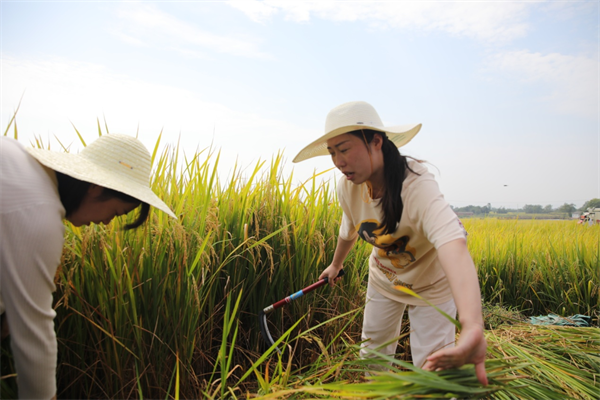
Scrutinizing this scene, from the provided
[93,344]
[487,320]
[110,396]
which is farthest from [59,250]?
[487,320]

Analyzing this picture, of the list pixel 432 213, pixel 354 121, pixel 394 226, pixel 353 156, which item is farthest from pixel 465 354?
pixel 354 121

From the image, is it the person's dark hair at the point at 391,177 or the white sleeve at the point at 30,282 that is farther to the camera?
the person's dark hair at the point at 391,177

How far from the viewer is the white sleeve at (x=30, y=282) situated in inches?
36.9

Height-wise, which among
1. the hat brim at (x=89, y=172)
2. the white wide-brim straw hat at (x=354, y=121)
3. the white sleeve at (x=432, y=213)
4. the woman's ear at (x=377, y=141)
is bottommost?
the white sleeve at (x=432, y=213)

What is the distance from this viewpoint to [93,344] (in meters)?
1.70

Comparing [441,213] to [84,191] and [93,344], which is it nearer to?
[84,191]

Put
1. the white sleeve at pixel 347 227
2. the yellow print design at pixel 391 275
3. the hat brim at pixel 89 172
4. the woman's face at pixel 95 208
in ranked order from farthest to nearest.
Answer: the white sleeve at pixel 347 227, the yellow print design at pixel 391 275, the woman's face at pixel 95 208, the hat brim at pixel 89 172

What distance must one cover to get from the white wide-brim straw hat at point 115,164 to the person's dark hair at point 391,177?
0.87 meters

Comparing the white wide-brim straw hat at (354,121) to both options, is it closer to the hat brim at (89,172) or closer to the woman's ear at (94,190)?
the hat brim at (89,172)

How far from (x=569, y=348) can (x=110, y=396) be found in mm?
3027

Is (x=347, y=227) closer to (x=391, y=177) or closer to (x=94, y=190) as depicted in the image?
(x=391, y=177)

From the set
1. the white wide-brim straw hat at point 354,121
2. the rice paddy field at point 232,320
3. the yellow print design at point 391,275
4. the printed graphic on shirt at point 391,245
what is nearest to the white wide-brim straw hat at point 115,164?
the rice paddy field at point 232,320

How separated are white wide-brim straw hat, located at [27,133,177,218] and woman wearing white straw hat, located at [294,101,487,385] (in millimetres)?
757

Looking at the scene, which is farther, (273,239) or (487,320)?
(487,320)
